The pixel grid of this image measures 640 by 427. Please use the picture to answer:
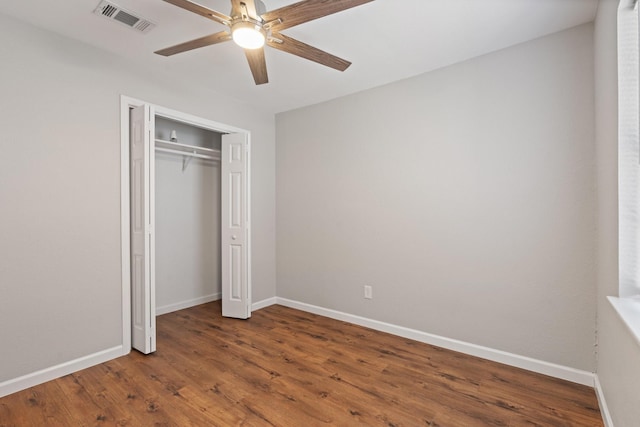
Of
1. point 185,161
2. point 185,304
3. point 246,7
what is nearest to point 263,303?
point 185,304

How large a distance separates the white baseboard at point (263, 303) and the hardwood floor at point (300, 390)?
36.5 inches

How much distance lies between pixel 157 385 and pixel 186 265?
1.96 m

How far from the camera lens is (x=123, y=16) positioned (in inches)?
85.0

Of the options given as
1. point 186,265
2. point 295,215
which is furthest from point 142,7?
point 186,265

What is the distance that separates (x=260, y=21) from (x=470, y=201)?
214 cm

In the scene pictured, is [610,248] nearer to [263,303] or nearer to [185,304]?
[263,303]

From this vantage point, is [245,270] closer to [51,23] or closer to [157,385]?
[157,385]

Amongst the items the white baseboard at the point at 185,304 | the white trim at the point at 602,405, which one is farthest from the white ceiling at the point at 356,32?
the white baseboard at the point at 185,304

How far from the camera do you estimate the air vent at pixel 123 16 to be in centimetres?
206

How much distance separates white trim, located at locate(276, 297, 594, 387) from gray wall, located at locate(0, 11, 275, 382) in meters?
2.25

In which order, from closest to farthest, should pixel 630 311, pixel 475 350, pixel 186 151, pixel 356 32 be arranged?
pixel 630 311
pixel 356 32
pixel 475 350
pixel 186 151

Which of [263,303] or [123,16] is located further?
[263,303]

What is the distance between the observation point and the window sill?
131cm

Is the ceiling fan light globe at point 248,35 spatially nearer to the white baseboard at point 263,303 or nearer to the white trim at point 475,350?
the white trim at point 475,350
